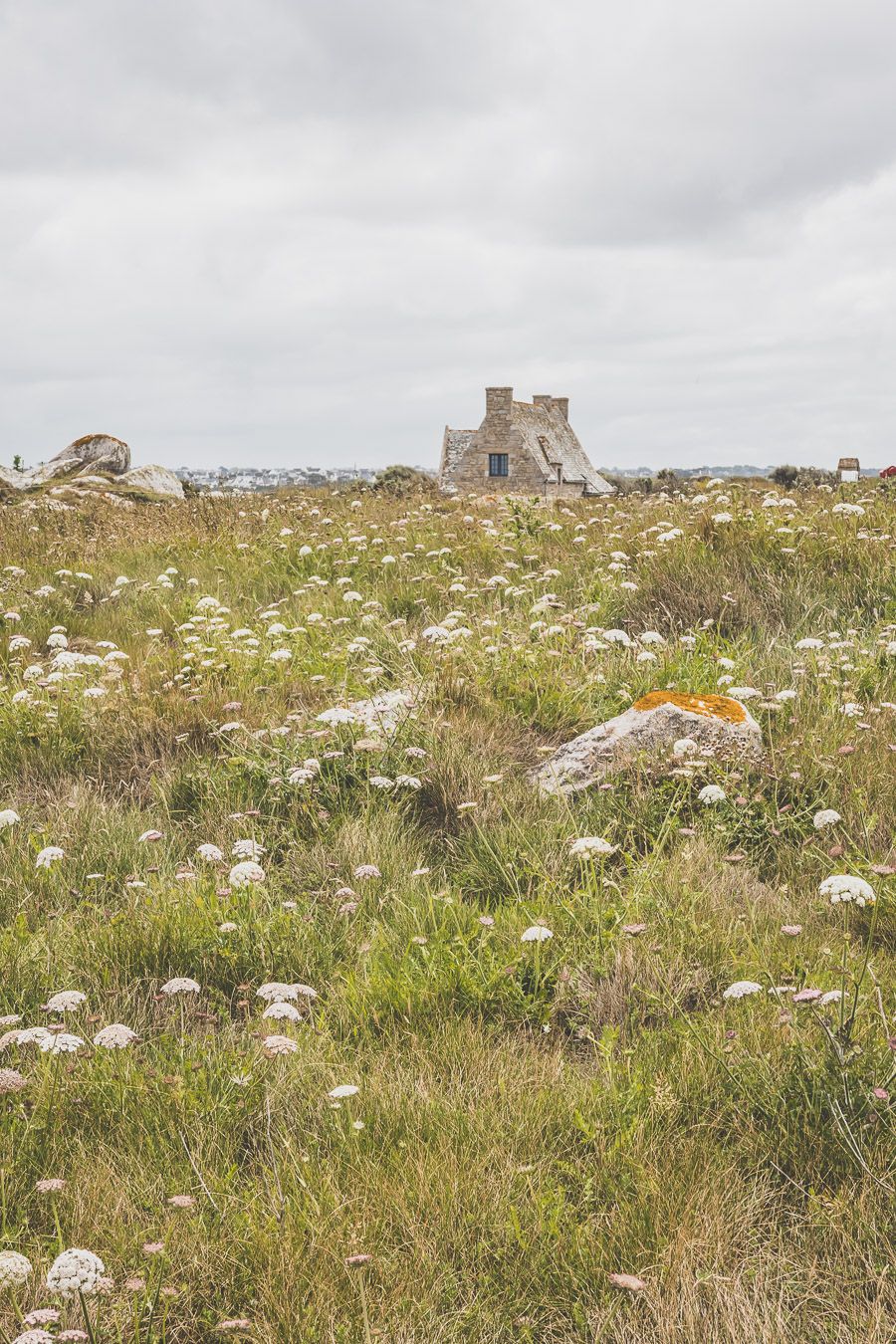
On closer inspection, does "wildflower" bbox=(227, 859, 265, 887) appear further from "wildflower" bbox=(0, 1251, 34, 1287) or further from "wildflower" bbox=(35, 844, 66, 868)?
"wildflower" bbox=(0, 1251, 34, 1287)

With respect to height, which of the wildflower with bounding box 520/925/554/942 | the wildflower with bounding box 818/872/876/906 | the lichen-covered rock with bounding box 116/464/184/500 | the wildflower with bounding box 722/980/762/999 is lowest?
the wildflower with bounding box 520/925/554/942

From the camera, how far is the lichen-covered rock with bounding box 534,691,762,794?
179 inches

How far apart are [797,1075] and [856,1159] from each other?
252 millimetres

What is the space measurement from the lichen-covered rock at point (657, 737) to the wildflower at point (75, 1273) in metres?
2.97

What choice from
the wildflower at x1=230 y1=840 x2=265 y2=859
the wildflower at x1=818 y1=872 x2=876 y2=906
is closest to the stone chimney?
the wildflower at x1=230 y1=840 x2=265 y2=859

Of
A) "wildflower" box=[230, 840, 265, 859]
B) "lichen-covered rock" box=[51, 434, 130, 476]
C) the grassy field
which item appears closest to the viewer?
the grassy field

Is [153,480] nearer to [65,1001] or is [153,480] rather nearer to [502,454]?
[65,1001]

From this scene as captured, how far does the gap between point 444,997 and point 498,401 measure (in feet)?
140

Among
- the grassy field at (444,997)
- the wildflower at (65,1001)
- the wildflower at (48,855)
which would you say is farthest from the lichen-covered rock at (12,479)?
the wildflower at (65,1001)

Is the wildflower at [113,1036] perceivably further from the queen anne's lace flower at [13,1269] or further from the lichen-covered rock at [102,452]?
the lichen-covered rock at [102,452]

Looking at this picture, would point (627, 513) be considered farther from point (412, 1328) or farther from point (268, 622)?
point (412, 1328)

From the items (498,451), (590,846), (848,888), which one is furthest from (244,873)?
(498,451)

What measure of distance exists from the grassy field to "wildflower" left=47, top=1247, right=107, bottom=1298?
0.09 metres

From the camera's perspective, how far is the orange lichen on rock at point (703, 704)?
4.70 metres
